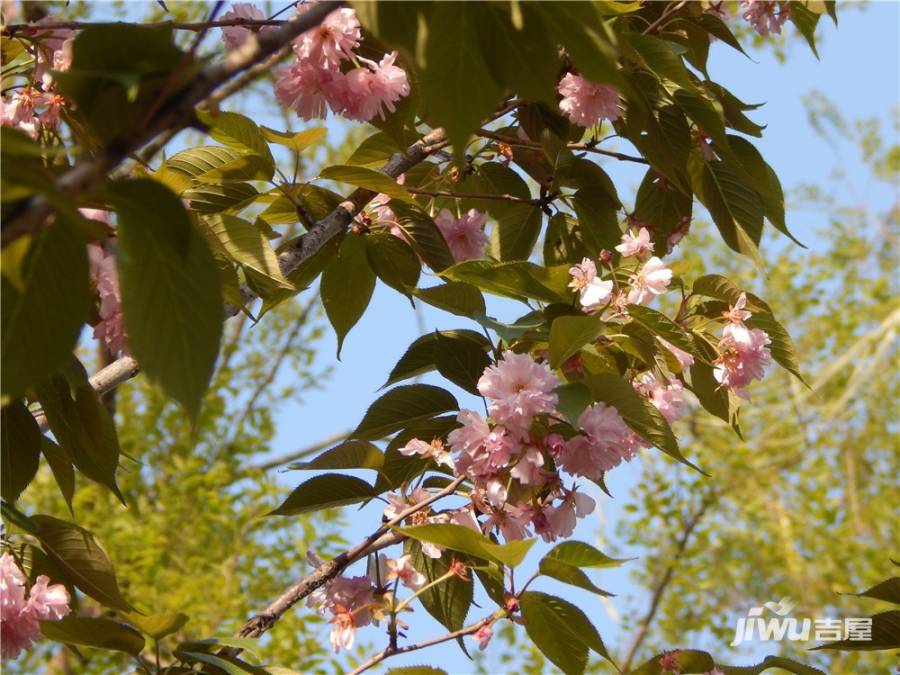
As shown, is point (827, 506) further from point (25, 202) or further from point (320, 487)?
point (25, 202)

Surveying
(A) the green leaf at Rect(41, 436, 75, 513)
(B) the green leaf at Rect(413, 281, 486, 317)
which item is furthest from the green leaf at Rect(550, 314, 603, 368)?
(A) the green leaf at Rect(41, 436, 75, 513)

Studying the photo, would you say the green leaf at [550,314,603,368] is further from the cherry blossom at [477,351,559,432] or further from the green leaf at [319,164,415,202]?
the green leaf at [319,164,415,202]

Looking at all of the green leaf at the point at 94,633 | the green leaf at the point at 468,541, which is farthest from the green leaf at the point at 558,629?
the green leaf at the point at 94,633

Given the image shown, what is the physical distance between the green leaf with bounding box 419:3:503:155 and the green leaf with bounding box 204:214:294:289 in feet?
1.11

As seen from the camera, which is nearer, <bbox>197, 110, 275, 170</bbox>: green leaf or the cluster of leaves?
the cluster of leaves

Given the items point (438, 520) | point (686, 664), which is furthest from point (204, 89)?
point (686, 664)

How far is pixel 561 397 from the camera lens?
0.80 metres

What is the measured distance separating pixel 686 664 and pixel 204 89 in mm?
675

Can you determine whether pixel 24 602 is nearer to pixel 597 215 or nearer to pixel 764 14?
pixel 597 215

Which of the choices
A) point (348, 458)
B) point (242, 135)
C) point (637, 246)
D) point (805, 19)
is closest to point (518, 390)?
point (348, 458)

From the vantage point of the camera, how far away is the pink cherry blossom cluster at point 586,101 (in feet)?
3.35

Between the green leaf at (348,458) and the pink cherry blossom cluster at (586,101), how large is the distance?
377 millimetres

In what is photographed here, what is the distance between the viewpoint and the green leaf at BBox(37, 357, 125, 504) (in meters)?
0.82

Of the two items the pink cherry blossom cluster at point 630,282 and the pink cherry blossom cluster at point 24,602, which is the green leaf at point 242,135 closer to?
the pink cherry blossom cluster at point 630,282
